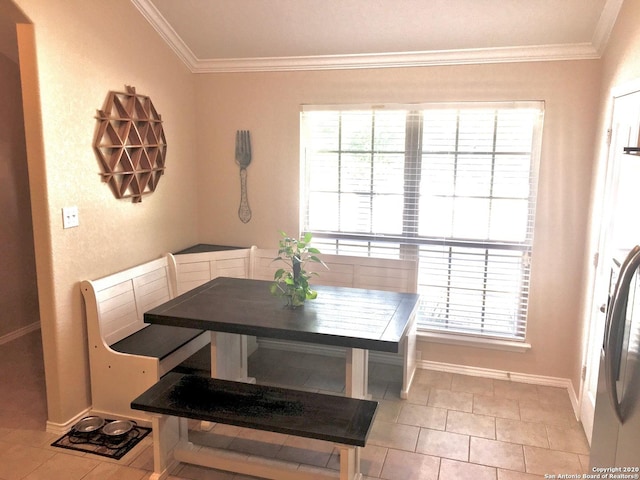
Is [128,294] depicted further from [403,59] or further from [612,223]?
[612,223]

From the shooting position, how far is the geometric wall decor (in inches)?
127

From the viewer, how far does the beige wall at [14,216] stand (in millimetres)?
4227

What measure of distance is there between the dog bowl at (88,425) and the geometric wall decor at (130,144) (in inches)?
53.5

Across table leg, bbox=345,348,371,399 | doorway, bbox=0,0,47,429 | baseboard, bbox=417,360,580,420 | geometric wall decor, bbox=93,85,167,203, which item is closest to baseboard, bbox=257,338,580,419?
baseboard, bbox=417,360,580,420

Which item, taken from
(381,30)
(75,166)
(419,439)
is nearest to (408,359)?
(419,439)

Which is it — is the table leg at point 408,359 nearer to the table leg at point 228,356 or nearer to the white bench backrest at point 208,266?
the table leg at point 228,356

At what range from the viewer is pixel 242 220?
4.30m

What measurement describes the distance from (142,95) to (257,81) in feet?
3.02

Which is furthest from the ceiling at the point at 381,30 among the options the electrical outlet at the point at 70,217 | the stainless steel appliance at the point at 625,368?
the stainless steel appliance at the point at 625,368

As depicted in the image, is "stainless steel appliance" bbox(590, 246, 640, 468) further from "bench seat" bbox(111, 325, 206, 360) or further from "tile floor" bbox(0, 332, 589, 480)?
"bench seat" bbox(111, 325, 206, 360)


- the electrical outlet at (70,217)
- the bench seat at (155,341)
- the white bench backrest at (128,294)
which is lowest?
the bench seat at (155,341)

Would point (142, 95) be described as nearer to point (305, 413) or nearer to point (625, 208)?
point (305, 413)

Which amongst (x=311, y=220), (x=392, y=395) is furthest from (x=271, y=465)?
(x=311, y=220)

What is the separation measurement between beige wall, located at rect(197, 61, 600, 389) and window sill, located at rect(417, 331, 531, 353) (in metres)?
0.05
